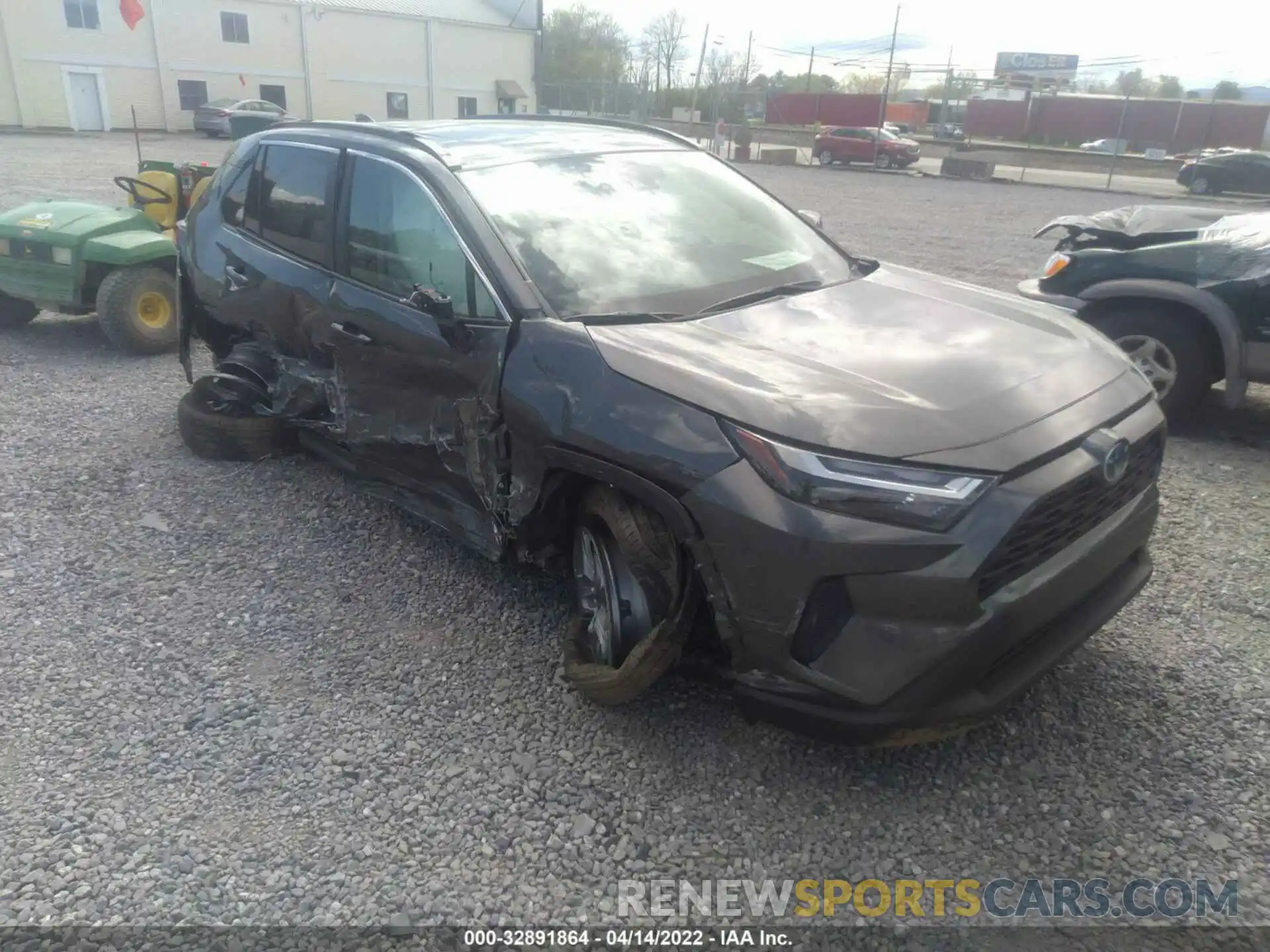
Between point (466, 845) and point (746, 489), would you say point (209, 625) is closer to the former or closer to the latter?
point (466, 845)

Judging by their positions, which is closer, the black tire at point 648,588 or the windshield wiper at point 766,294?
the black tire at point 648,588

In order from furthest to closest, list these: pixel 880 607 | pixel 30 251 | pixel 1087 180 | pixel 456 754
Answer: pixel 1087 180 → pixel 30 251 → pixel 456 754 → pixel 880 607

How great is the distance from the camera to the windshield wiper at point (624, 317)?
3035mm

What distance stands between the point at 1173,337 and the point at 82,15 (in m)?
45.2

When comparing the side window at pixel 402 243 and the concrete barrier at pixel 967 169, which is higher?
the side window at pixel 402 243

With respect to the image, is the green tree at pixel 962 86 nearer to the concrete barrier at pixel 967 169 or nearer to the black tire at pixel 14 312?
the concrete barrier at pixel 967 169

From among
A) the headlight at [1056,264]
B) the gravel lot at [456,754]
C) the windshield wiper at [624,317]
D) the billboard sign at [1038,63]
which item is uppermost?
the billboard sign at [1038,63]

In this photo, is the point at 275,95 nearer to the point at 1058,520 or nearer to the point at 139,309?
the point at 139,309

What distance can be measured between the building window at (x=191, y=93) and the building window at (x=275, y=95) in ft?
7.92

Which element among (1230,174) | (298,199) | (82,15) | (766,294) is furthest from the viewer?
(82,15)

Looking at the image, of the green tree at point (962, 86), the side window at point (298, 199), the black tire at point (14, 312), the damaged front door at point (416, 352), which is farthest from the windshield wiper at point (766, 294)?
the green tree at point (962, 86)

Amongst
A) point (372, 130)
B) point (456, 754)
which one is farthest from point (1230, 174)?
point (456, 754)

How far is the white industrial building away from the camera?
3731 cm

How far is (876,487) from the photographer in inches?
92.4
